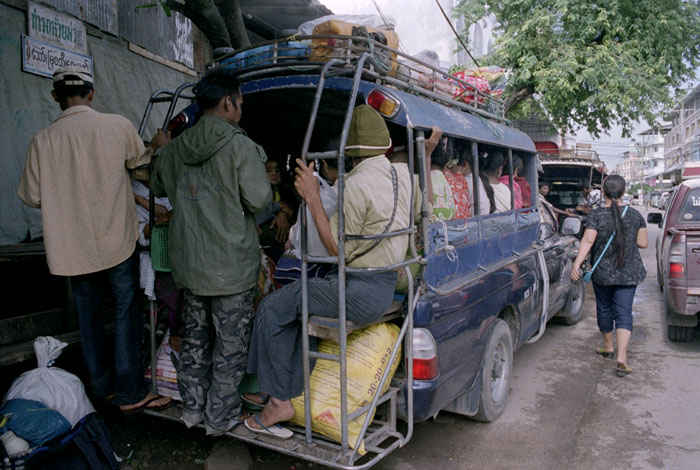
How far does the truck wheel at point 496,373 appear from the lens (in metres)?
3.77

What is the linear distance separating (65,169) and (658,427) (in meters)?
4.63

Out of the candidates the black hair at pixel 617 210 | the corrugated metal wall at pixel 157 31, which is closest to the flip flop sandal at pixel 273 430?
the black hair at pixel 617 210

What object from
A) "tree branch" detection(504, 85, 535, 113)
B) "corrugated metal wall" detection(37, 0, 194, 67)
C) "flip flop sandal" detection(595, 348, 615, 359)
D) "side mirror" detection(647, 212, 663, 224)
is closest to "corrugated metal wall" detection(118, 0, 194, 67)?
"corrugated metal wall" detection(37, 0, 194, 67)

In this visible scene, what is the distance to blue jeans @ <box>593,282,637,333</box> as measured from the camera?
5234 millimetres

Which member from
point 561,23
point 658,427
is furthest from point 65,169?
point 561,23

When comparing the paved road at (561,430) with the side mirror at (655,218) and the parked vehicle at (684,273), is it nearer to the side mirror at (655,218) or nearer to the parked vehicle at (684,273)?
the parked vehicle at (684,273)

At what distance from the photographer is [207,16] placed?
5.22m

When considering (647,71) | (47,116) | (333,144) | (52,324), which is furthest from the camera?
(647,71)

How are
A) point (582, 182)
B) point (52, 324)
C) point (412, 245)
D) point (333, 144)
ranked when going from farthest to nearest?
point (582, 182) → point (333, 144) → point (52, 324) → point (412, 245)

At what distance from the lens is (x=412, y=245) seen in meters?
2.97

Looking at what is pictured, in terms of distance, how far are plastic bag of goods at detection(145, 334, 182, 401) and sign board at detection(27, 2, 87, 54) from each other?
14.2 ft

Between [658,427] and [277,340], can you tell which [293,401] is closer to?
[277,340]

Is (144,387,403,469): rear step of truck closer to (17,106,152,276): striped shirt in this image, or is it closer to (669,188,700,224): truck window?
(17,106,152,276): striped shirt

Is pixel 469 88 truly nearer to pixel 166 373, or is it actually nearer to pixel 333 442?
pixel 333 442
